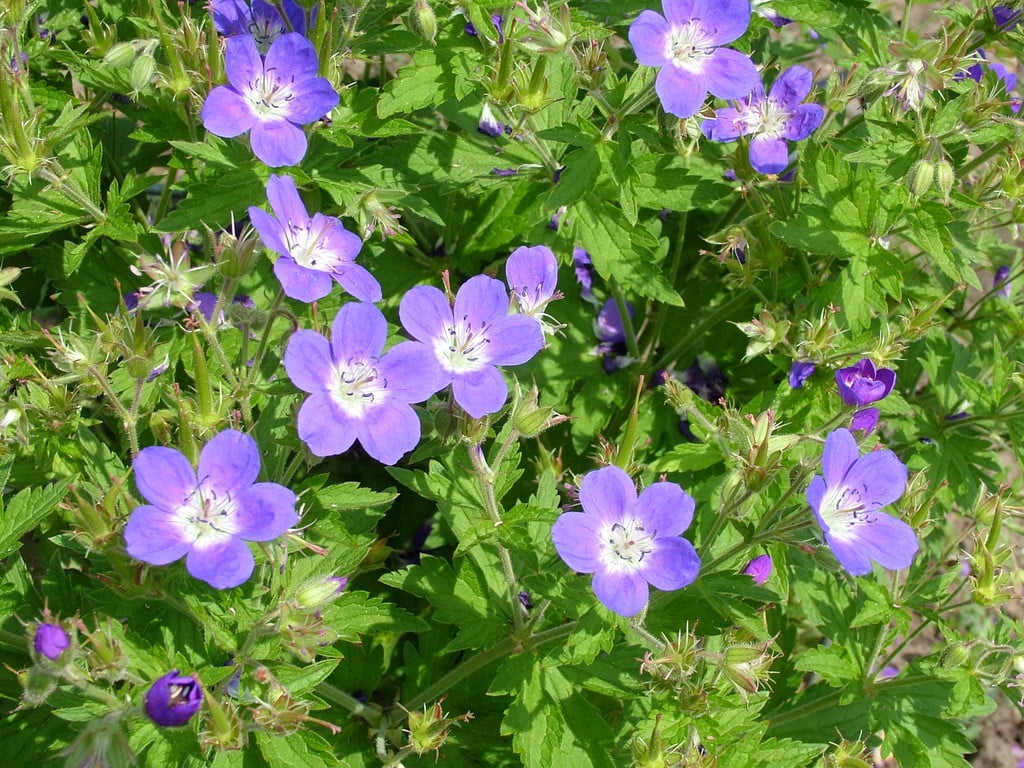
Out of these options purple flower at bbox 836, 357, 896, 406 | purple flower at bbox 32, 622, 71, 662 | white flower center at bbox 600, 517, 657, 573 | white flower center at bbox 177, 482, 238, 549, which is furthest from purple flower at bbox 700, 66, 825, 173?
purple flower at bbox 32, 622, 71, 662

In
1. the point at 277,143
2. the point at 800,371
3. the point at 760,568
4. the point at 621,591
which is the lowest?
the point at 760,568

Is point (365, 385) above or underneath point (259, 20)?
underneath

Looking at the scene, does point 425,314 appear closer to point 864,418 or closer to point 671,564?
point 671,564

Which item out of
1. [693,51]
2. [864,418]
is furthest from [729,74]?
[864,418]

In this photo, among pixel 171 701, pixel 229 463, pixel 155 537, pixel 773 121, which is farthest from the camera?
pixel 773 121

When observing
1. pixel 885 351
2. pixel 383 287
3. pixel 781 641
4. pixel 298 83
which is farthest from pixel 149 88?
pixel 781 641

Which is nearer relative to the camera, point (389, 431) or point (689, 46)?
point (389, 431)

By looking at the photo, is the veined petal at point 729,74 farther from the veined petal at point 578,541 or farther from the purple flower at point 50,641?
the purple flower at point 50,641

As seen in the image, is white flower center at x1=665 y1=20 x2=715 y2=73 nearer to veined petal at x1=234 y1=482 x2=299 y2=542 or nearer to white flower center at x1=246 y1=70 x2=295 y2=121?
white flower center at x1=246 y1=70 x2=295 y2=121

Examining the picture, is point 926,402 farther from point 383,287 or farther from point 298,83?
point 298,83
